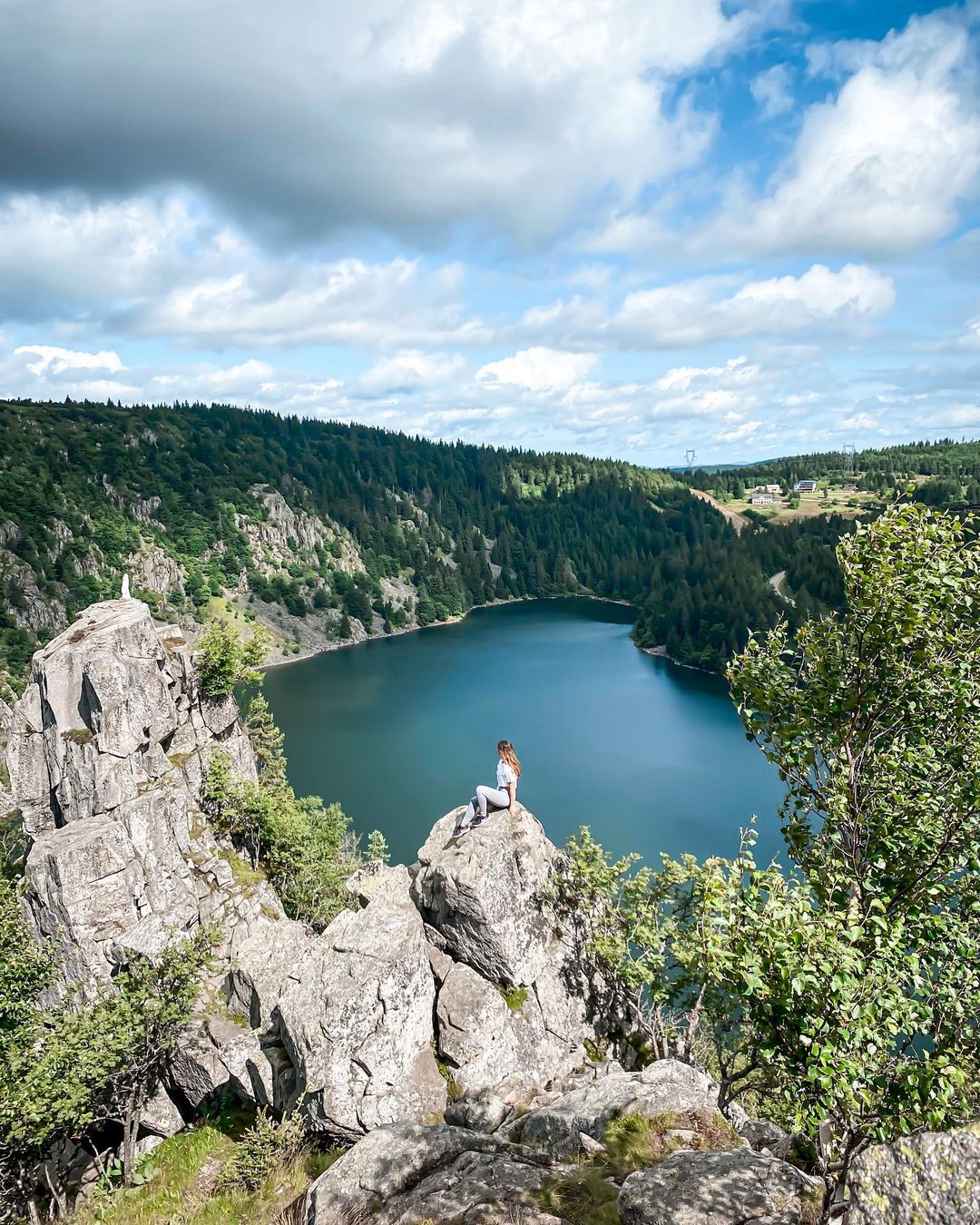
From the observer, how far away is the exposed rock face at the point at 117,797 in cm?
2795

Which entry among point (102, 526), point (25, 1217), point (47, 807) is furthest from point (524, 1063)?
point (102, 526)

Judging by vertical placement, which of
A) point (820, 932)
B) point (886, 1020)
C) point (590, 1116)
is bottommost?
point (590, 1116)

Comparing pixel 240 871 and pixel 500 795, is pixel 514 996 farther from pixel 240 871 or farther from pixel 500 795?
pixel 240 871

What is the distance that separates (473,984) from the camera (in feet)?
54.7

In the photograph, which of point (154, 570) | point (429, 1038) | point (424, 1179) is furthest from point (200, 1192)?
point (154, 570)

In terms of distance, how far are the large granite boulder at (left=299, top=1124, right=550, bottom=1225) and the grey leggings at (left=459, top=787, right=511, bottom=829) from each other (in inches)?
274

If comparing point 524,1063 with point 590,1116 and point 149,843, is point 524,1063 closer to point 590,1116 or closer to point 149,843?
point 590,1116

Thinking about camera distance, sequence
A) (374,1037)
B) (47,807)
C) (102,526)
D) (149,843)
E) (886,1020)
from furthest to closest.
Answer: (102,526)
(47,807)
(149,843)
(374,1037)
(886,1020)

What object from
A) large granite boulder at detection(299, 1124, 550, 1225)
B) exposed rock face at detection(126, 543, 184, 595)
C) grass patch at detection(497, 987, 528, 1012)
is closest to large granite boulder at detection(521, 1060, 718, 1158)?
large granite boulder at detection(299, 1124, 550, 1225)

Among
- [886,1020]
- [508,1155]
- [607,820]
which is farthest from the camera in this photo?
[607,820]

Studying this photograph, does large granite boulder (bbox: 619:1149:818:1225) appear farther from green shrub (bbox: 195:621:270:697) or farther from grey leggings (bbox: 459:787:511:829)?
green shrub (bbox: 195:621:270:697)

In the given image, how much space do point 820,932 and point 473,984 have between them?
1253 centimetres

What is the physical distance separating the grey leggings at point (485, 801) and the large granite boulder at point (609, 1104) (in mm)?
6468

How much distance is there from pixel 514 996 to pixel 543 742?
76.3 meters
